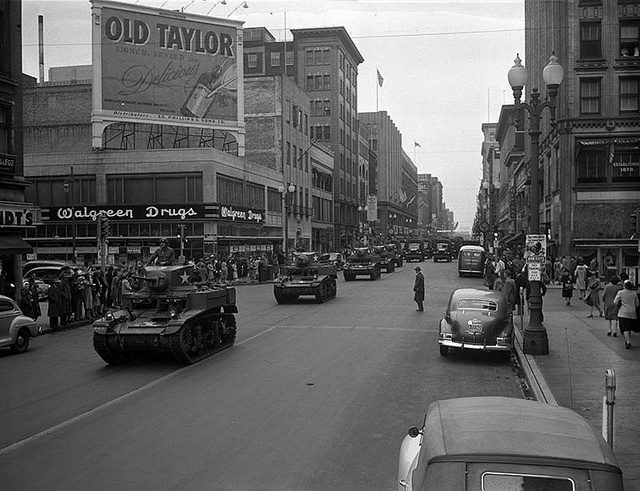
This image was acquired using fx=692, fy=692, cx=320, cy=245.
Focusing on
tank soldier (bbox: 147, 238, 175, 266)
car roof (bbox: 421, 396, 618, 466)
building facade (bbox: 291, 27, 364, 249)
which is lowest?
car roof (bbox: 421, 396, 618, 466)

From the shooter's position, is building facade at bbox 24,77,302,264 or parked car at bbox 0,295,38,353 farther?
building facade at bbox 24,77,302,264

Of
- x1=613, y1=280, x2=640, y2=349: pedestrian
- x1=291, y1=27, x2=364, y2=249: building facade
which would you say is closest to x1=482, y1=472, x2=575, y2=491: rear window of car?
x1=613, y1=280, x2=640, y2=349: pedestrian

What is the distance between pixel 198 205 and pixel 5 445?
113 feet

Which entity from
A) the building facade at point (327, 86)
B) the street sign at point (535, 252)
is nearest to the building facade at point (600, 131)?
the street sign at point (535, 252)

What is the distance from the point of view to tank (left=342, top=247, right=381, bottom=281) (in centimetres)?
4228

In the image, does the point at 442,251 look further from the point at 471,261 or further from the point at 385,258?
the point at 471,261

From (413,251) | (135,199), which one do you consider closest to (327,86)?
(413,251)

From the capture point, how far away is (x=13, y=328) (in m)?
16.1

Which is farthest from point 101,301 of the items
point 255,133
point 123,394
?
point 255,133

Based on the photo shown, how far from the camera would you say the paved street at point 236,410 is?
Answer: 290 inches

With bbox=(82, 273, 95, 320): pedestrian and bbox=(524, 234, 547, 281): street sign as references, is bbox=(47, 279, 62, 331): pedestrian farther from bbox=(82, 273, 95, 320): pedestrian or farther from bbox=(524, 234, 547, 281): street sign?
bbox=(524, 234, 547, 281): street sign

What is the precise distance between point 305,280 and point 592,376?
16211mm

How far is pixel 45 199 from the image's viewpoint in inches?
1768

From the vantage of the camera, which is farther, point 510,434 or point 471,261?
point 471,261
